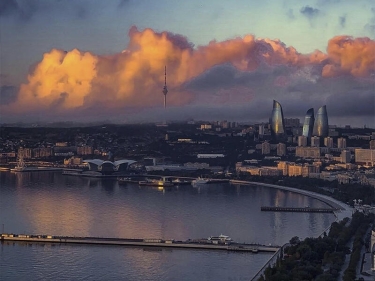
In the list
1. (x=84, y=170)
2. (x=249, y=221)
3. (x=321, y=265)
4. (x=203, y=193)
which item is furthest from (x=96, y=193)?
(x=321, y=265)

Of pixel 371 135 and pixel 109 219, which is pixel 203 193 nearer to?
pixel 109 219

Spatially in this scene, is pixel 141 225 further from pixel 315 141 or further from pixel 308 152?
pixel 315 141

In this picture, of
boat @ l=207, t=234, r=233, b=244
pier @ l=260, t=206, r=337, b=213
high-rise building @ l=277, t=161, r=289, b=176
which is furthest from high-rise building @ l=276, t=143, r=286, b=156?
boat @ l=207, t=234, r=233, b=244

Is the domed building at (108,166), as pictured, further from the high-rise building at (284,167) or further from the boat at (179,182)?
the high-rise building at (284,167)

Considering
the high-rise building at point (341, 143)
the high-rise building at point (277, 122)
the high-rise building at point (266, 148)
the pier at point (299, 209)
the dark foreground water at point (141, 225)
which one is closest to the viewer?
the dark foreground water at point (141, 225)

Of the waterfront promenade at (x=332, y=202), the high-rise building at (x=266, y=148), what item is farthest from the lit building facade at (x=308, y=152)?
the waterfront promenade at (x=332, y=202)
